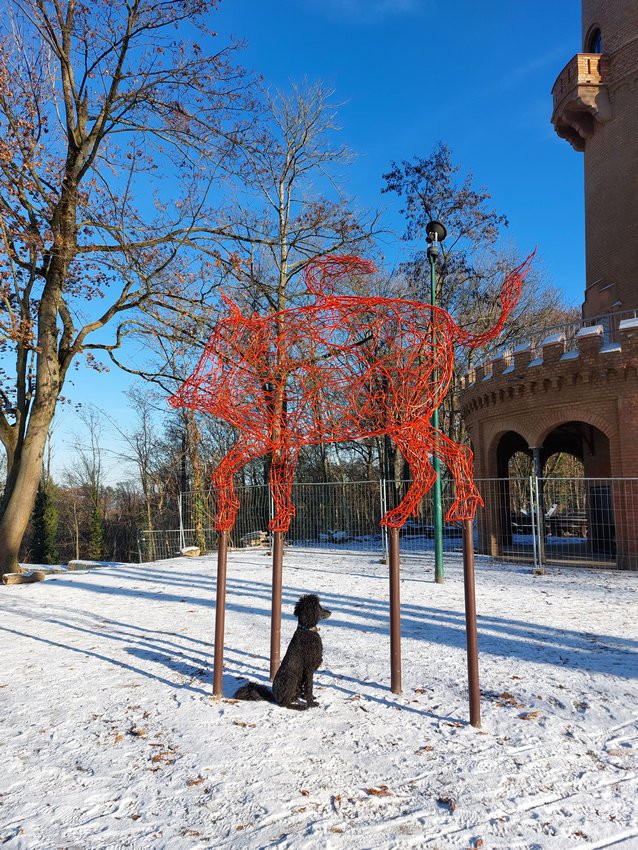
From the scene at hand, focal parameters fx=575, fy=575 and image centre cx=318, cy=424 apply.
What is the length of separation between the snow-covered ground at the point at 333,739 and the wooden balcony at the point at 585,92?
17.9 metres

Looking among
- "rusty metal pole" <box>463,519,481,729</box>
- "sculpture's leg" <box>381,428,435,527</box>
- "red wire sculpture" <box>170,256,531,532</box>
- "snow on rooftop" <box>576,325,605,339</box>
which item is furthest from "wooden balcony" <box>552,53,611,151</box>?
"rusty metal pole" <box>463,519,481,729</box>

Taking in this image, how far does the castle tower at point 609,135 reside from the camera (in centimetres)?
1856

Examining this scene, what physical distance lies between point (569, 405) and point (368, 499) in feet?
22.1

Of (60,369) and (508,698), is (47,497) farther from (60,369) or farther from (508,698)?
(508,698)

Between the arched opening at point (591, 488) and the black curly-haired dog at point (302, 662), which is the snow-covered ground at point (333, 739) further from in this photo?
the arched opening at point (591, 488)

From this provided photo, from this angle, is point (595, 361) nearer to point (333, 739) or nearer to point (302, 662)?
point (302, 662)

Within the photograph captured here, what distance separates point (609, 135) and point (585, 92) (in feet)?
5.37

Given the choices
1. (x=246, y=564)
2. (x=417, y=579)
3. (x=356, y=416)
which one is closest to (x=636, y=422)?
(x=417, y=579)

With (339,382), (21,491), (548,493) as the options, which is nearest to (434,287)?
(339,382)

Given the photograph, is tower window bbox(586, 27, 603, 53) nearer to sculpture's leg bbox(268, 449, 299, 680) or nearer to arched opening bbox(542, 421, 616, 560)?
arched opening bbox(542, 421, 616, 560)

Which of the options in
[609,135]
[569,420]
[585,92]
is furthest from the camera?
[609,135]

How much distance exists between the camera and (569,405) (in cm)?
1541

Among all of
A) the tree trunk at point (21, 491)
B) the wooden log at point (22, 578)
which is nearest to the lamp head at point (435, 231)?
the tree trunk at point (21, 491)

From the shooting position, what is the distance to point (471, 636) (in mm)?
4723
